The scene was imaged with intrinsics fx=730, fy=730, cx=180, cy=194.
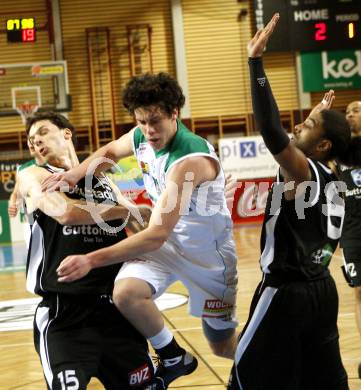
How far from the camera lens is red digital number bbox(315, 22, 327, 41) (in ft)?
56.4

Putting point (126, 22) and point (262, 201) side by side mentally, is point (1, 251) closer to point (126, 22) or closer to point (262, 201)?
point (262, 201)

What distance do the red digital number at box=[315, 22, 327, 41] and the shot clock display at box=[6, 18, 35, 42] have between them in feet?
22.0

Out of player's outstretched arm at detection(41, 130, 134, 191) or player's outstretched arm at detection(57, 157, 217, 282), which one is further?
player's outstretched arm at detection(41, 130, 134, 191)

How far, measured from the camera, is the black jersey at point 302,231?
10.5 ft

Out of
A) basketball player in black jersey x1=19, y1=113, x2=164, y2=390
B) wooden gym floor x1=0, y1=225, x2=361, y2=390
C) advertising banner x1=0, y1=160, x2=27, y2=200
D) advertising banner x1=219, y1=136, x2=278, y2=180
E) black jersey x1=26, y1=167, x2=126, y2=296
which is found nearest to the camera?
basketball player in black jersey x1=19, y1=113, x2=164, y2=390

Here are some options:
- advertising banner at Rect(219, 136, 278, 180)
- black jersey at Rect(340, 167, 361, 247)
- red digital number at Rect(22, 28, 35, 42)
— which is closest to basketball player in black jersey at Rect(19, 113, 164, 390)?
black jersey at Rect(340, 167, 361, 247)

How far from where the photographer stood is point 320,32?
17.2 meters

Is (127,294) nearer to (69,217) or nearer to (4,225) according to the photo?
(69,217)

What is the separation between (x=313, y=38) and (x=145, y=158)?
14.6 m

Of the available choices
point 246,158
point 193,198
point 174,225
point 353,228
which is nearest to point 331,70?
point 246,158

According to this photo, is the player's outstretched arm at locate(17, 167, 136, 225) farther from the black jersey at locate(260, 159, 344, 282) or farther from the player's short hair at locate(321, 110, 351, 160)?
the player's short hair at locate(321, 110, 351, 160)

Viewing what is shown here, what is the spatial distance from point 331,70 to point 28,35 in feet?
24.9

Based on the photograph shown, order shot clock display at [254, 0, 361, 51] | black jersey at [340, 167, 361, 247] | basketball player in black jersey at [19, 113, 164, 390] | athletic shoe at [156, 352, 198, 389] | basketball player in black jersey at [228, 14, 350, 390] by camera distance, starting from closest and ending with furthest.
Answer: basketball player in black jersey at [228, 14, 350, 390] < basketball player in black jersey at [19, 113, 164, 390] < athletic shoe at [156, 352, 198, 389] < black jersey at [340, 167, 361, 247] < shot clock display at [254, 0, 361, 51]

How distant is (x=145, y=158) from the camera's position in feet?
13.1
